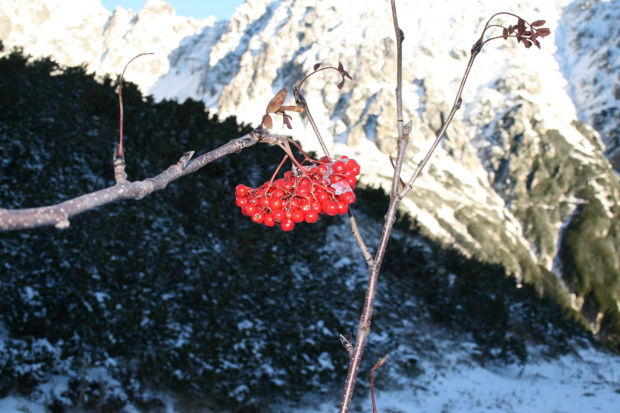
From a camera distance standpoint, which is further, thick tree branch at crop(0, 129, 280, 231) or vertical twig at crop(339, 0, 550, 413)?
vertical twig at crop(339, 0, 550, 413)

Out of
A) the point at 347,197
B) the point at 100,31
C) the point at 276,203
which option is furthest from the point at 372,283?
the point at 100,31

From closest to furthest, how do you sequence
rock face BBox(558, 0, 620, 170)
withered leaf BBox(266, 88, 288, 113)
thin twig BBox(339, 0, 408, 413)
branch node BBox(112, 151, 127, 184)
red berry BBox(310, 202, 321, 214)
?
1. branch node BBox(112, 151, 127, 184)
2. withered leaf BBox(266, 88, 288, 113)
3. thin twig BBox(339, 0, 408, 413)
4. red berry BBox(310, 202, 321, 214)
5. rock face BBox(558, 0, 620, 170)

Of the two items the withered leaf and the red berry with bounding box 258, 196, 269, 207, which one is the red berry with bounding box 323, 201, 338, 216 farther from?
the withered leaf

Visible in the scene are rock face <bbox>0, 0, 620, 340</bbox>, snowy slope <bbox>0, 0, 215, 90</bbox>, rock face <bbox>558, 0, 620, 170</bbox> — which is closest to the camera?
rock face <bbox>0, 0, 620, 340</bbox>

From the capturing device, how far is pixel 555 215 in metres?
62.6

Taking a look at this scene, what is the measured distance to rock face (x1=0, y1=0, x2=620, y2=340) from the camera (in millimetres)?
54844

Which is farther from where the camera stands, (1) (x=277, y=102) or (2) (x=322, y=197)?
(2) (x=322, y=197)

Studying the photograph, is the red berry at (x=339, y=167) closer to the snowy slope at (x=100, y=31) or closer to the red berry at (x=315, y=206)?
the red berry at (x=315, y=206)

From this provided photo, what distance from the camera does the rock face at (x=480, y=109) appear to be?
54844mm

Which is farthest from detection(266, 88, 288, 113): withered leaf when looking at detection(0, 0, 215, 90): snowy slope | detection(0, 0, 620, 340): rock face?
detection(0, 0, 215, 90): snowy slope

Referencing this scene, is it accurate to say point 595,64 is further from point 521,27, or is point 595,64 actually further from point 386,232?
point 386,232

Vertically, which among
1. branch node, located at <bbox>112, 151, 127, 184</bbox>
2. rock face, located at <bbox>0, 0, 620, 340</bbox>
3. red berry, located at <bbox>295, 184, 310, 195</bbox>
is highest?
rock face, located at <bbox>0, 0, 620, 340</bbox>

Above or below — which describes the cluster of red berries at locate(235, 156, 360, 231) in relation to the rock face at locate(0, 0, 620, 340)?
below

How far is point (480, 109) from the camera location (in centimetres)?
7406
